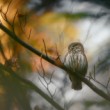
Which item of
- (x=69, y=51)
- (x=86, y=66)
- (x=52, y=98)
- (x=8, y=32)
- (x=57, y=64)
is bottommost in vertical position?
(x=86, y=66)

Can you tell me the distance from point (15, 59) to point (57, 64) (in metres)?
0.45

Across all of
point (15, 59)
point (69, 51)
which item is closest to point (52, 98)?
point (15, 59)

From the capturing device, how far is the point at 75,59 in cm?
274

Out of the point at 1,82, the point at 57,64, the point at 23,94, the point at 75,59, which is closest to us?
the point at 1,82

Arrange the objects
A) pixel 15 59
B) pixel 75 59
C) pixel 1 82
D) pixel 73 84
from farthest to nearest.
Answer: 1. pixel 75 59
2. pixel 73 84
3. pixel 15 59
4. pixel 1 82

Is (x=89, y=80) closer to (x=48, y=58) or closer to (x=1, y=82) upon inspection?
(x=48, y=58)

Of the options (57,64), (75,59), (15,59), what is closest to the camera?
(57,64)

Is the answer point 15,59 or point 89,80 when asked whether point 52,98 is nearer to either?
point 89,80

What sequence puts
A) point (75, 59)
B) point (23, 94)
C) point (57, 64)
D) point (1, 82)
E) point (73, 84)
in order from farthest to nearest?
point (75, 59)
point (73, 84)
point (57, 64)
point (23, 94)
point (1, 82)

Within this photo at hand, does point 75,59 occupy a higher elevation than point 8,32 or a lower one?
lower

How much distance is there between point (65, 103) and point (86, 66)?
749 mm

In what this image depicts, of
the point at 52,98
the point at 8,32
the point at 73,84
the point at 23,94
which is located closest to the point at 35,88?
the point at 52,98

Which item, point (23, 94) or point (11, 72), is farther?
point (11, 72)

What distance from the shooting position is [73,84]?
2574 mm
